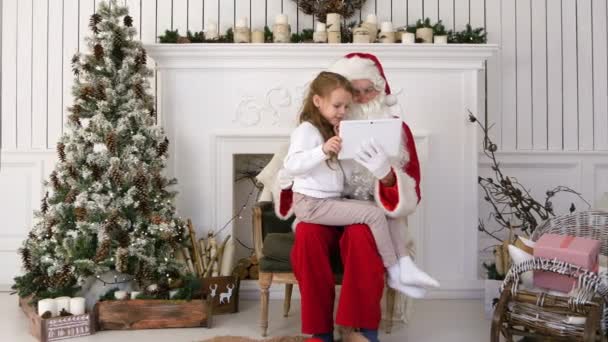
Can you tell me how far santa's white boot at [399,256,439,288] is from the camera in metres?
2.74

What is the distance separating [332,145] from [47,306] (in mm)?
1644

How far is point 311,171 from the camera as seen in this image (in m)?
2.89

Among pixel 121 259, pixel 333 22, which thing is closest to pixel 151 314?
pixel 121 259

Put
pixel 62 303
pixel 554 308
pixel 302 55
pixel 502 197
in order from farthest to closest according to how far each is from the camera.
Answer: pixel 502 197 < pixel 302 55 < pixel 62 303 < pixel 554 308

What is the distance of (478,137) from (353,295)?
6.40ft

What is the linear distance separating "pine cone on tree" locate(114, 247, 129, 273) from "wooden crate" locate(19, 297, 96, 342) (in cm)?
28

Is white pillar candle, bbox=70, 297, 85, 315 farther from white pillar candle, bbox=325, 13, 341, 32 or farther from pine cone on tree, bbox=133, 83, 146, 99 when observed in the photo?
white pillar candle, bbox=325, 13, 341, 32

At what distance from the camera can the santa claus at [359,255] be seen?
271cm

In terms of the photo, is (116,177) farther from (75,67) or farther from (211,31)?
(211,31)

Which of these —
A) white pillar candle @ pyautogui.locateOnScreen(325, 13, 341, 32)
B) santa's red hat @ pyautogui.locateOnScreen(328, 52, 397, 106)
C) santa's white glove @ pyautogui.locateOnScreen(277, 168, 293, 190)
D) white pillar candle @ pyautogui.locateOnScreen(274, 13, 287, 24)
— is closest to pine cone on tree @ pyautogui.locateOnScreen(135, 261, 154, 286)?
santa's white glove @ pyautogui.locateOnScreen(277, 168, 293, 190)

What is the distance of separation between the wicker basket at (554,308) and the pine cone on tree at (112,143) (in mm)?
2162

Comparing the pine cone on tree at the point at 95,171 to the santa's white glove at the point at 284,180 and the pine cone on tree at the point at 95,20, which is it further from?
the santa's white glove at the point at 284,180

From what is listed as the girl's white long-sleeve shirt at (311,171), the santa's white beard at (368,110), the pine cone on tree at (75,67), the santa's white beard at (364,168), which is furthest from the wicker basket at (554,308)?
the pine cone on tree at (75,67)

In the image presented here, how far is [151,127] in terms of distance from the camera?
352cm
